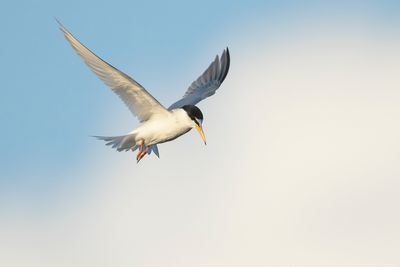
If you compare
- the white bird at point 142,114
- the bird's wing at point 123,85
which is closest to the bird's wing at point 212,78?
the white bird at point 142,114

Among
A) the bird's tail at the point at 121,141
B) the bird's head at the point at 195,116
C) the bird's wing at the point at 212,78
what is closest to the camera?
the bird's head at the point at 195,116

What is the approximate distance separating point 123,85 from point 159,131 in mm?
847

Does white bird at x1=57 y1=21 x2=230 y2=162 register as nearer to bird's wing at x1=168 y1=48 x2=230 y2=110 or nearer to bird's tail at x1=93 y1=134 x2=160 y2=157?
bird's tail at x1=93 y1=134 x2=160 y2=157

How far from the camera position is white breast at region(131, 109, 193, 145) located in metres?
14.0

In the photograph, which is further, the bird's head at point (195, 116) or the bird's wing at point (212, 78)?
the bird's wing at point (212, 78)

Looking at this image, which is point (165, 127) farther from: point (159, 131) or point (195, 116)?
point (195, 116)

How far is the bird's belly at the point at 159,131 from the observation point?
551 inches

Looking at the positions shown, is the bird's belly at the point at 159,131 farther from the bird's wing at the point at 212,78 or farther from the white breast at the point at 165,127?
the bird's wing at the point at 212,78

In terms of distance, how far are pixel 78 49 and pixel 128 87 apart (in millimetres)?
963

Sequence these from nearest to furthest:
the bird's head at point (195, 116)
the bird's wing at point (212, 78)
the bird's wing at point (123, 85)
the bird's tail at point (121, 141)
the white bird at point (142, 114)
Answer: the bird's wing at point (123, 85) → the white bird at point (142, 114) → the bird's head at point (195, 116) → the bird's tail at point (121, 141) → the bird's wing at point (212, 78)

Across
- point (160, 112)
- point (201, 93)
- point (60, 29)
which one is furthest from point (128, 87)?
point (201, 93)

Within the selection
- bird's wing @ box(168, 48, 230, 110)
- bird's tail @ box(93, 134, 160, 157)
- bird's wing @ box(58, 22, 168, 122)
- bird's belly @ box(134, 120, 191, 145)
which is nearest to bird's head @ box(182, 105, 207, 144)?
bird's belly @ box(134, 120, 191, 145)

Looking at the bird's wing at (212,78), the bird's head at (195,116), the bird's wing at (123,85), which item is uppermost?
the bird's wing at (212,78)

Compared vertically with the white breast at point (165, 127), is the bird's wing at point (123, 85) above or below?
above
